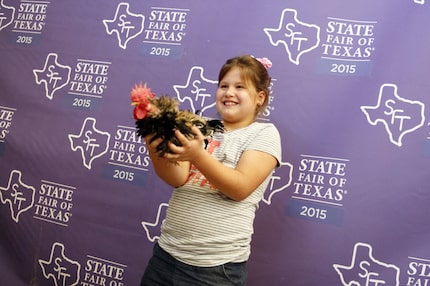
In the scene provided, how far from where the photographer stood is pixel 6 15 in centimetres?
191

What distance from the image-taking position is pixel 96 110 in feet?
5.63

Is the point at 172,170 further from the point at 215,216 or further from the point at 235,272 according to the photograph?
the point at 235,272

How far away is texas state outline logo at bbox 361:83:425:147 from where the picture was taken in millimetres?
1333

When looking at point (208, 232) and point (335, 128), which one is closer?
point (208, 232)

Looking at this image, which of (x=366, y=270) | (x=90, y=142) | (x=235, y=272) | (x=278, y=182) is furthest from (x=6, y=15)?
(x=366, y=270)

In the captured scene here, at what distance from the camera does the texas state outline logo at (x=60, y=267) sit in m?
1.69

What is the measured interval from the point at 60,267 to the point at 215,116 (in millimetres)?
808

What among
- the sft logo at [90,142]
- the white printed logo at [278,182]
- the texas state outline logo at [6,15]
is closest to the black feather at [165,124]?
the white printed logo at [278,182]

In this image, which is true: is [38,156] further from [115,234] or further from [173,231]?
[173,231]

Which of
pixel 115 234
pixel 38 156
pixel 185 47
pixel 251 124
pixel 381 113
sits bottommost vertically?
pixel 115 234

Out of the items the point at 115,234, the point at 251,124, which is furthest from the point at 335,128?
the point at 115,234

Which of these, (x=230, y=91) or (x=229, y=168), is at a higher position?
(x=230, y=91)

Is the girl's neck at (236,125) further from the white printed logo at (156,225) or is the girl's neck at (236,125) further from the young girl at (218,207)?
the white printed logo at (156,225)

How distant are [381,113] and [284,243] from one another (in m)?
0.49
